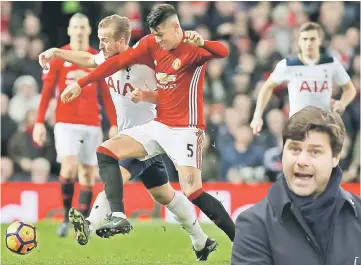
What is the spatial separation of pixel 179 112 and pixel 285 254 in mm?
4886

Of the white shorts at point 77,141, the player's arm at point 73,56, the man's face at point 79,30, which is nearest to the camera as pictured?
the player's arm at point 73,56

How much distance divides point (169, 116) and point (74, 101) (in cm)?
289

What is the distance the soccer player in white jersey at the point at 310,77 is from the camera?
10352 mm

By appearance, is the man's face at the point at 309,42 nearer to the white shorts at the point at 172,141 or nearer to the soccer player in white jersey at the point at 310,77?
the soccer player in white jersey at the point at 310,77

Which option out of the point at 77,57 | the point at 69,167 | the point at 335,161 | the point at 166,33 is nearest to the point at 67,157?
the point at 69,167

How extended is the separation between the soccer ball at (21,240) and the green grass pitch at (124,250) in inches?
4.5

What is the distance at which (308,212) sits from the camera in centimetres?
336

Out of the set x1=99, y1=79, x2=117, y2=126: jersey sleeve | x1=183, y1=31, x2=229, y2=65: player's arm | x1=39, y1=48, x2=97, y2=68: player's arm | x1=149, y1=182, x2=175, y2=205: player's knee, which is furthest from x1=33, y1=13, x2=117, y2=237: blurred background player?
x1=183, y1=31, x2=229, y2=65: player's arm

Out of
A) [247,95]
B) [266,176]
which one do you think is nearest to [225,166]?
[266,176]

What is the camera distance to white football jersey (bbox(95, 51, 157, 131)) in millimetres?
8516

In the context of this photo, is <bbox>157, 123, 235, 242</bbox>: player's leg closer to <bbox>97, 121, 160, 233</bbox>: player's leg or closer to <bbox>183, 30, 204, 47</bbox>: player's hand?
<bbox>97, 121, 160, 233</bbox>: player's leg

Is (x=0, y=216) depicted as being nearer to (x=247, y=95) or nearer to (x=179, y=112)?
(x=247, y=95)

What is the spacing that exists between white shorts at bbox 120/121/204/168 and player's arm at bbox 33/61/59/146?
2.41m

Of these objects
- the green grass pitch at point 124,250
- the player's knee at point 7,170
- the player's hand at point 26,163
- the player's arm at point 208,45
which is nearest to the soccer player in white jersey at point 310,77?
the green grass pitch at point 124,250
